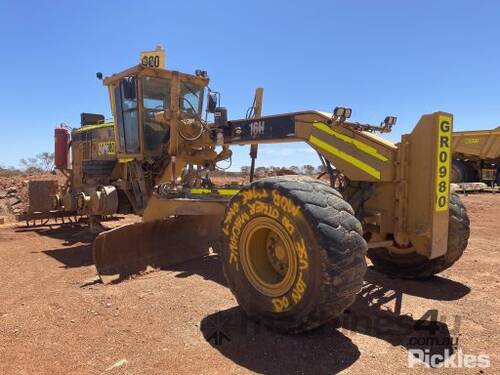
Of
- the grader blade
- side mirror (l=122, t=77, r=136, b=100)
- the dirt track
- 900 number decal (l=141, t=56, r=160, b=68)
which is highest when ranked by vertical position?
900 number decal (l=141, t=56, r=160, b=68)

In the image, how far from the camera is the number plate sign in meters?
8.00

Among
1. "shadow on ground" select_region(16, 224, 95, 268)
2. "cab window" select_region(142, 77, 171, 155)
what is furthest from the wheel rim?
"cab window" select_region(142, 77, 171, 155)

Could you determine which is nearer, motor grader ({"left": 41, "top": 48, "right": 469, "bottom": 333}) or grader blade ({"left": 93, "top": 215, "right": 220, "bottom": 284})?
motor grader ({"left": 41, "top": 48, "right": 469, "bottom": 333})

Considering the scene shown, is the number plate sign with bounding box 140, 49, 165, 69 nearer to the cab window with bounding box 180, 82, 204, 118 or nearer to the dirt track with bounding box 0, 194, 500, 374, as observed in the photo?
the cab window with bounding box 180, 82, 204, 118

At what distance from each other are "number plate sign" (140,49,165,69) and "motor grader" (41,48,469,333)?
0.19ft

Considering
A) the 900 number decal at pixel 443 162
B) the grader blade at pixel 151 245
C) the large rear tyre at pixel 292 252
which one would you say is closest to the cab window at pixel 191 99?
the grader blade at pixel 151 245

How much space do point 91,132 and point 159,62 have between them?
9.45 ft

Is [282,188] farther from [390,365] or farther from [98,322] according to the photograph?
[98,322]

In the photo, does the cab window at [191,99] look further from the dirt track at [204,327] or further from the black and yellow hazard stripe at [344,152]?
the black and yellow hazard stripe at [344,152]

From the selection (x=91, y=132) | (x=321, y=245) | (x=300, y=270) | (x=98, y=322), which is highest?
(x=91, y=132)

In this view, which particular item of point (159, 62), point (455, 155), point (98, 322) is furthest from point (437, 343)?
point (455, 155)

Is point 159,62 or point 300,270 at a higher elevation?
point 159,62

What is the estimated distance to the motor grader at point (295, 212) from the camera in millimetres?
3318

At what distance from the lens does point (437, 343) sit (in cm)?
352
